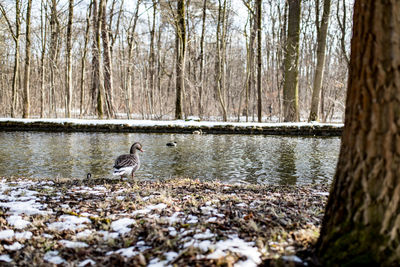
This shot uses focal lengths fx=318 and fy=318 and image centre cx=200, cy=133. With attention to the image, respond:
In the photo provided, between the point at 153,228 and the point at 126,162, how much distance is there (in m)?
3.54

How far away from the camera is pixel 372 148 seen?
7.41ft

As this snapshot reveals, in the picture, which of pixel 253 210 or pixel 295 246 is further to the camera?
pixel 253 210

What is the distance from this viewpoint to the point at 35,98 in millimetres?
36469

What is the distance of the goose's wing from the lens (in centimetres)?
664

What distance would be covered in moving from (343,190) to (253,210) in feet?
5.44

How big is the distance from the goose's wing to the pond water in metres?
1.26

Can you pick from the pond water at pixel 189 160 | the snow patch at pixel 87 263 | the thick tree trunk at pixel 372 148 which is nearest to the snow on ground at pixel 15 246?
the snow patch at pixel 87 263

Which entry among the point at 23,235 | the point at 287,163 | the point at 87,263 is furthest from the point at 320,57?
the point at 87,263

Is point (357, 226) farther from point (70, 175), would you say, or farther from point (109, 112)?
point (109, 112)

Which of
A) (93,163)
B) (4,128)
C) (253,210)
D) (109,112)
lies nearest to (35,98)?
(109,112)

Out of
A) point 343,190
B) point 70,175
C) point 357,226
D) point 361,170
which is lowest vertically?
point 70,175

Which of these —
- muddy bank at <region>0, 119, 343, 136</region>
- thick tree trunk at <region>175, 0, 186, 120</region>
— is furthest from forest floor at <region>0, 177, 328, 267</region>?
thick tree trunk at <region>175, 0, 186, 120</region>

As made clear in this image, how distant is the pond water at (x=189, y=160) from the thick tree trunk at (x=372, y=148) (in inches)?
216

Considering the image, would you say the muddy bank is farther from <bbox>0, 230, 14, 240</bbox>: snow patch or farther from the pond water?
<bbox>0, 230, 14, 240</bbox>: snow patch
